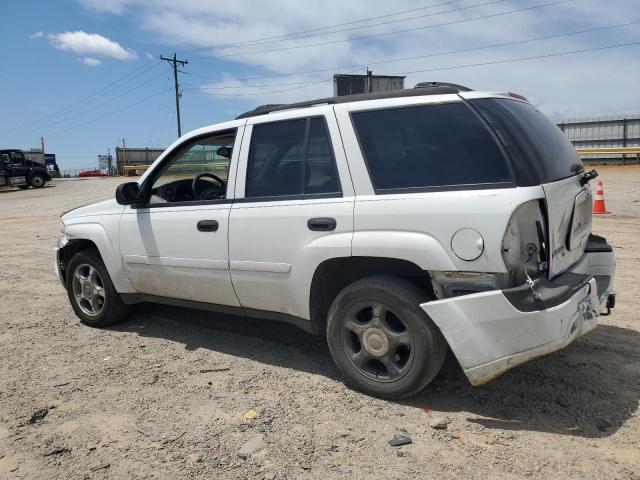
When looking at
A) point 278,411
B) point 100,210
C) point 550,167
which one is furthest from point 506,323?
point 100,210

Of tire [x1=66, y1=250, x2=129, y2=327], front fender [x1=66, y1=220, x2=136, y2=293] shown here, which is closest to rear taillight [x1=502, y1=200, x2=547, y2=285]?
front fender [x1=66, y1=220, x2=136, y2=293]

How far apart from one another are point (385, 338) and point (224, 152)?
203cm

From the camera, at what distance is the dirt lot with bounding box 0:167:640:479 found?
8.89 feet

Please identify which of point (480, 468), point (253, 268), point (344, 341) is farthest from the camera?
point (253, 268)

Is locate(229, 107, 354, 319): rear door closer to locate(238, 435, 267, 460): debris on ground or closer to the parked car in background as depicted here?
locate(238, 435, 267, 460): debris on ground

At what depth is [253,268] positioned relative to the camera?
3773 millimetres

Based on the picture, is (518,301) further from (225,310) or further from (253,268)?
(225,310)

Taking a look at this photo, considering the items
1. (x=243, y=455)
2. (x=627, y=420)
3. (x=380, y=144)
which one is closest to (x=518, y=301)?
(x=627, y=420)

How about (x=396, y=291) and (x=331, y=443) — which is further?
(x=396, y=291)

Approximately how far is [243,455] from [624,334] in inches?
128

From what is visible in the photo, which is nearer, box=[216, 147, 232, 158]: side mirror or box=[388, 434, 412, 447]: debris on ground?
box=[388, 434, 412, 447]: debris on ground

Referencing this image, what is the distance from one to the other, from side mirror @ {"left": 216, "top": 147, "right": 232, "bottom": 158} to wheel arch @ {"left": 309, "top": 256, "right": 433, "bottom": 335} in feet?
4.39

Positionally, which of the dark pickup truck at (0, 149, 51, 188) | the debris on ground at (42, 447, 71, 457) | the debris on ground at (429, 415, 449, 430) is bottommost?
the debris on ground at (42, 447, 71, 457)

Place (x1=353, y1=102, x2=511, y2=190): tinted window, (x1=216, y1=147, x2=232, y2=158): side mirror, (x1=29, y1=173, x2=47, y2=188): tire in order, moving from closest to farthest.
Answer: (x1=353, y1=102, x2=511, y2=190): tinted window → (x1=216, y1=147, x2=232, y2=158): side mirror → (x1=29, y1=173, x2=47, y2=188): tire
